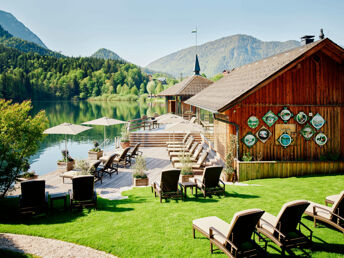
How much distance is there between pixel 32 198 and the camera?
7125 mm

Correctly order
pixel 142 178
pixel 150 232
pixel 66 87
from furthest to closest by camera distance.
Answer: pixel 66 87, pixel 142 178, pixel 150 232

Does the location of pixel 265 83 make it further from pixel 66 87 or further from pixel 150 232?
pixel 66 87

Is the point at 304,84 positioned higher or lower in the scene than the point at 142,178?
higher

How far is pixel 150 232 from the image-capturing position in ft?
19.2

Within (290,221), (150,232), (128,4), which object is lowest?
(150,232)

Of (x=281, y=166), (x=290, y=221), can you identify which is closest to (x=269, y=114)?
(x=281, y=166)

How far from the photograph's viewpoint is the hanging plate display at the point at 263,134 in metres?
11.5

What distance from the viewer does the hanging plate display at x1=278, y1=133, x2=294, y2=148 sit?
11.5 metres

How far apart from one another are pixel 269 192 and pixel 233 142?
3161 millimetres

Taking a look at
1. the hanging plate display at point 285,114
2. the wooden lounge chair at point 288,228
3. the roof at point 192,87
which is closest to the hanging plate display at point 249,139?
the hanging plate display at point 285,114

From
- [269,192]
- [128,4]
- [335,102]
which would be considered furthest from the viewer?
[128,4]

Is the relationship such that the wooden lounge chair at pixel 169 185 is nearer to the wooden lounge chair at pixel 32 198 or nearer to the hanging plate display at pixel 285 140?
the wooden lounge chair at pixel 32 198

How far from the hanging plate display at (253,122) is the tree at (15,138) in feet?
26.6

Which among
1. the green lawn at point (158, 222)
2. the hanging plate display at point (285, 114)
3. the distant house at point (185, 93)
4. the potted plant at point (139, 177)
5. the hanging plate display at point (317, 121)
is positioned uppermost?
the distant house at point (185, 93)
